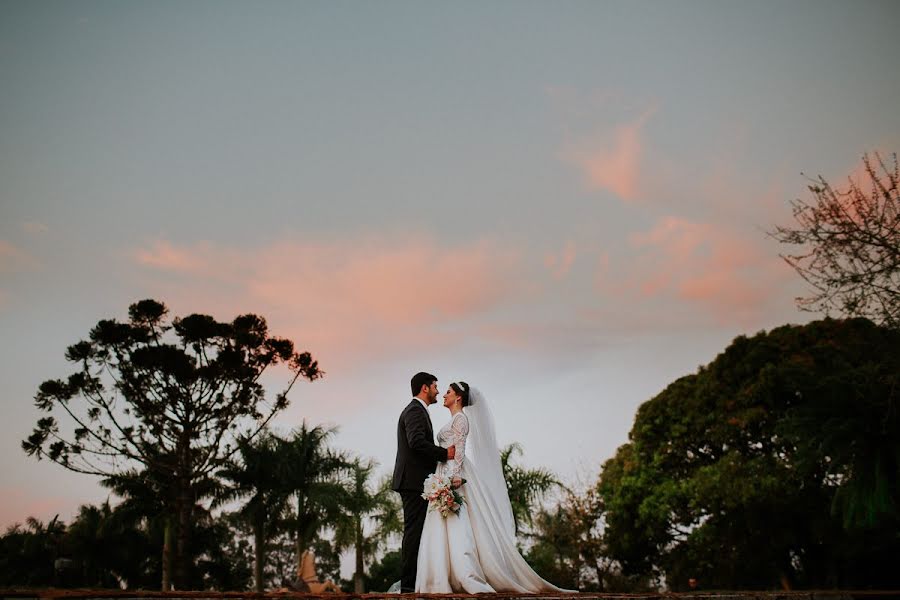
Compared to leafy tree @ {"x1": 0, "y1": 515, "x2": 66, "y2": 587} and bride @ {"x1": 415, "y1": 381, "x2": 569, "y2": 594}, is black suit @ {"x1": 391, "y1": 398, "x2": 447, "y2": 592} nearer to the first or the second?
bride @ {"x1": 415, "y1": 381, "x2": 569, "y2": 594}

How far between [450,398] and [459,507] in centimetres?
141

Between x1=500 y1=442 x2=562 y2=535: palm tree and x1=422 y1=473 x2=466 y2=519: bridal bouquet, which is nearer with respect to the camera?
x1=422 y1=473 x2=466 y2=519: bridal bouquet

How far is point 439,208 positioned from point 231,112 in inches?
258

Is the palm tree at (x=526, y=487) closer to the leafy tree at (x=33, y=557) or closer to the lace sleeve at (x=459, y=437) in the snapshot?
the lace sleeve at (x=459, y=437)

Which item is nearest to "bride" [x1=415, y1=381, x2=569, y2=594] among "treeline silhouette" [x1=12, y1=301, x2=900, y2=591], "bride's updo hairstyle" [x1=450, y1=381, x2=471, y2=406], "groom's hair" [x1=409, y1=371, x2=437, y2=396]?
"bride's updo hairstyle" [x1=450, y1=381, x2=471, y2=406]

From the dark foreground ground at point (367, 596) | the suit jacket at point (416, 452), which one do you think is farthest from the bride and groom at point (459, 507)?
the dark foreground ground at point (367, 596)

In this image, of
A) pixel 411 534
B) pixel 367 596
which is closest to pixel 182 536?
pixel 411 534

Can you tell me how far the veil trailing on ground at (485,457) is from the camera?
25.0 ft

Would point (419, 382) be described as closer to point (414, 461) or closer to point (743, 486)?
point (414, 461)

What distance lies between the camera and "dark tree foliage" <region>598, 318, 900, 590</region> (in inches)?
859

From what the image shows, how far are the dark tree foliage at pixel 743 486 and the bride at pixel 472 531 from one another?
11562 mm

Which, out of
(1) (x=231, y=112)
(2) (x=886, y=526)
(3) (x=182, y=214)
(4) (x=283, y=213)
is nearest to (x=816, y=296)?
(2) (x=886, y=526)

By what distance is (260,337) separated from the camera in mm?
23344

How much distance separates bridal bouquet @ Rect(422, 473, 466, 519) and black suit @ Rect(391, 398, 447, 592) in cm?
19
